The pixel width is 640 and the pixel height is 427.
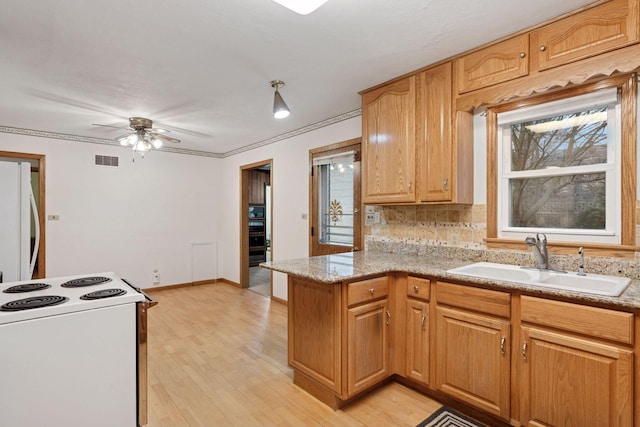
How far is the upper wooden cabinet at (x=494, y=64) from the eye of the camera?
1.95 meters

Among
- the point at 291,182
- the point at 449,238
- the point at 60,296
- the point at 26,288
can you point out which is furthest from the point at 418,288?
the point at 291,182

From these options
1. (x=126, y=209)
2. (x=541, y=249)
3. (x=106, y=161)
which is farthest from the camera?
(x=126, y=209)

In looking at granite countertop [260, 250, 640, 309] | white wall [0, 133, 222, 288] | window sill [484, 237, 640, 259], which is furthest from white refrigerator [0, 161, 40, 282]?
window sill [484, 237, 640, 259]

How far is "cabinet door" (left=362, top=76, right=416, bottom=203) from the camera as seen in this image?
8.11ft

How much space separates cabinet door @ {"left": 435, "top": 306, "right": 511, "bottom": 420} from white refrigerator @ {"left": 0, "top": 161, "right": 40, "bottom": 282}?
9.73ft

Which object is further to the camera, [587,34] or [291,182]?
[291,182]

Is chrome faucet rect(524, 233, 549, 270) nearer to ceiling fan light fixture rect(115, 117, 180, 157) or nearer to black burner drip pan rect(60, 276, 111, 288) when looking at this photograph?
black burner drip pan rect(60, 276, 111, 288)

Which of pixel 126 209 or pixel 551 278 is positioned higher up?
pixel 126 209

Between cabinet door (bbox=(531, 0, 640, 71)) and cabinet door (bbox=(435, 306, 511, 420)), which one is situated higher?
cabinet door (bbox=(531, 0, 640, 71))

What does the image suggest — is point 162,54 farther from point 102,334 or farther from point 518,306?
point 518,306

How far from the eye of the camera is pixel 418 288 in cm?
211

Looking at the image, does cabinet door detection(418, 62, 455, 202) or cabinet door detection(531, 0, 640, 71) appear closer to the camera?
cabinet door detection(531, 0, 640, 71)

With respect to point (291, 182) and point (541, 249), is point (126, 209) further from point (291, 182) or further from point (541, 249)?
point (541, 249)

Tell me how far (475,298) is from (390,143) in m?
1.34
